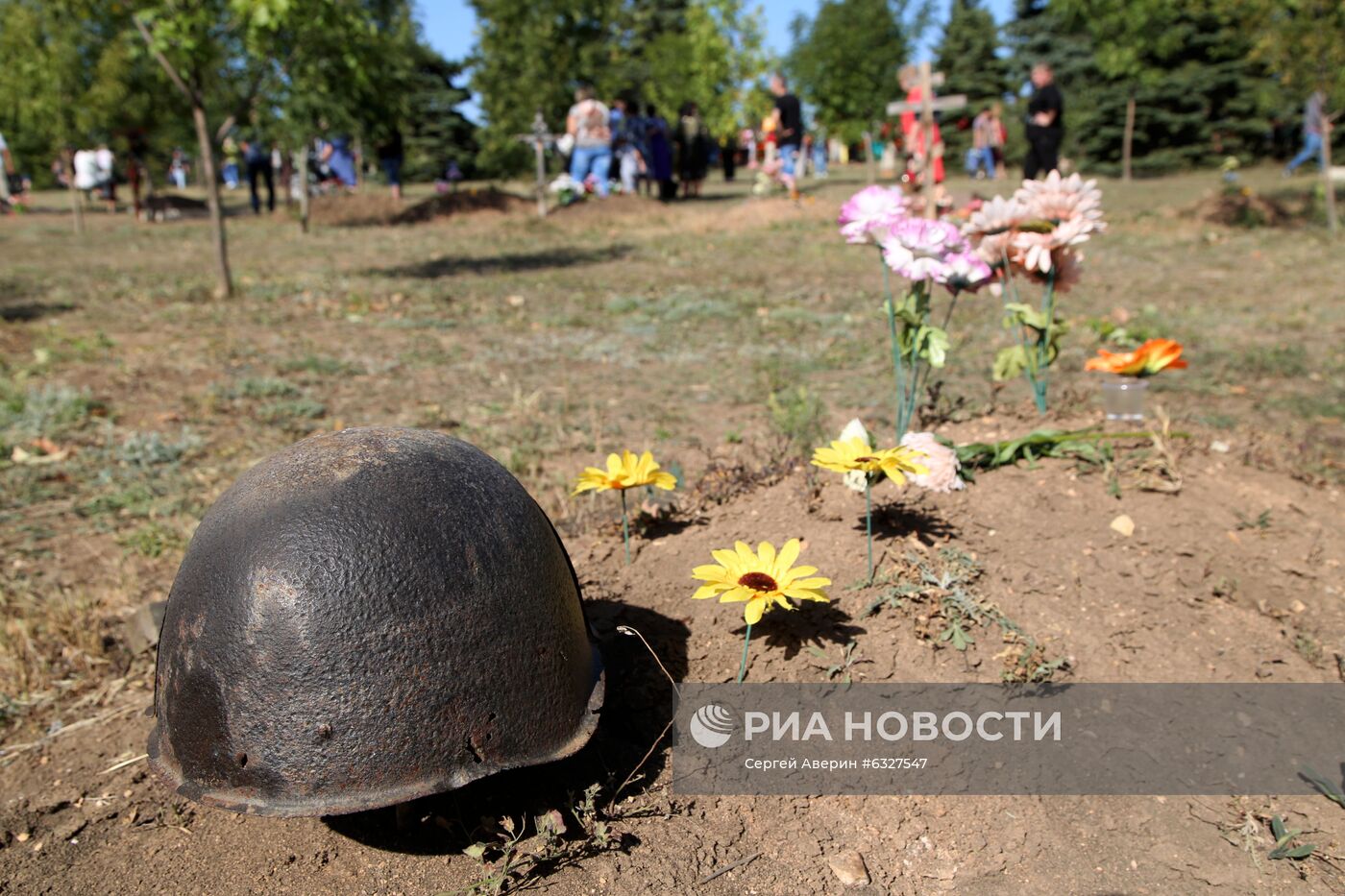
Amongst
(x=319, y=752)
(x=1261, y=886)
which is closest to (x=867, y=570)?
(x=1261, y=886)

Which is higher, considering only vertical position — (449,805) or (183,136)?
(183,136)

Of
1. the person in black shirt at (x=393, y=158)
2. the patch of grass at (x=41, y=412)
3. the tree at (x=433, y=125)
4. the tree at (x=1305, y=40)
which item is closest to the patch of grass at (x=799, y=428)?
the patch of grass at (x=41, y=412)

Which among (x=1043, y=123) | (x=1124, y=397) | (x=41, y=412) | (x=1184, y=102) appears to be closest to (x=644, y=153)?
(x=1043, y=123)

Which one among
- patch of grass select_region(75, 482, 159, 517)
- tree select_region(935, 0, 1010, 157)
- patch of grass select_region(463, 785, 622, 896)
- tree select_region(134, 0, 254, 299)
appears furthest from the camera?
tree select_region(935, 0, 1010, 157)

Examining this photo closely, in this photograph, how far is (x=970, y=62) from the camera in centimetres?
3719

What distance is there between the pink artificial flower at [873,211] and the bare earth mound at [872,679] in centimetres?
98

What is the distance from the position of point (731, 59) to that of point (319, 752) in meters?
27.5

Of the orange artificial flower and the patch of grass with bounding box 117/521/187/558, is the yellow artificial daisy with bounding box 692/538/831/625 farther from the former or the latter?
the patch of grass with bounding box 117/521/187/558

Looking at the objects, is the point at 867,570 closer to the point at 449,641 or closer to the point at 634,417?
the point at 449,641

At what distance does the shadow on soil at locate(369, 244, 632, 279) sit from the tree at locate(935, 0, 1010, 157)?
26.2 metres

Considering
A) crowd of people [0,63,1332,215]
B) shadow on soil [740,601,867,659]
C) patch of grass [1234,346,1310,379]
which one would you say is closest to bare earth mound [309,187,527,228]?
crowd of people [0,63,1332,215]

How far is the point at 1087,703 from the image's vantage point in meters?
2.91

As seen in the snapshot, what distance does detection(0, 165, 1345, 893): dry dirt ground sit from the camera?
2.51m

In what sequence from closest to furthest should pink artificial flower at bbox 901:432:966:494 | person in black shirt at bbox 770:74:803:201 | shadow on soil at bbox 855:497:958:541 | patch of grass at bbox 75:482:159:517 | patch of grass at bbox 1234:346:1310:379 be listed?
shadow on soil at bbox 855:497:958:541 → pink artificial flower at bbox 901:432:966:494 → patch of grass at bbox 75:482:159:517 → patch of grass at bbox 1234:346:1310:379 → person in black shirt at bbox 770:74:803:201
